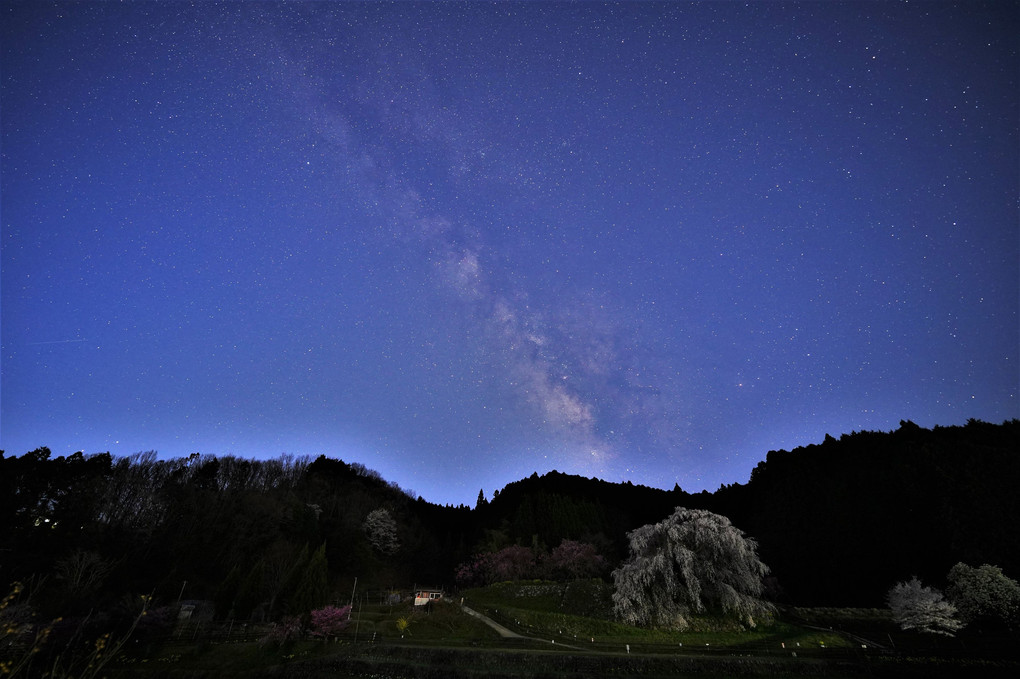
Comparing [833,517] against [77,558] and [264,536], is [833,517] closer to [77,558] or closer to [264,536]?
[264,536]

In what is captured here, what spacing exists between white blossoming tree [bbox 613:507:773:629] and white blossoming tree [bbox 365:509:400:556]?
53.5 m

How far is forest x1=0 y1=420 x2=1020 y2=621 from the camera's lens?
42.9 metres

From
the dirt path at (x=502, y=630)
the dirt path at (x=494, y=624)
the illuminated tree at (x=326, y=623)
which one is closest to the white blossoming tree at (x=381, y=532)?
the dirt path at (x=502, y=630)

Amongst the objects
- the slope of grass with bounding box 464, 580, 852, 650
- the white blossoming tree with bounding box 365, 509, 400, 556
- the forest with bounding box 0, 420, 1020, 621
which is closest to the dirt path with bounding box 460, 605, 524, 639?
the slope of grass with bounding box 464, 580, 852, 650

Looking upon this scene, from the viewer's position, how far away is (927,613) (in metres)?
34.0

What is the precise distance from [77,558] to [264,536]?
24044 millimetres

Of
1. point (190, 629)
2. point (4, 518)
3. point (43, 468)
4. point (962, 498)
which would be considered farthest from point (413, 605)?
point (962, 498)

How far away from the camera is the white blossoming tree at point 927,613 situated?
33312 millimetres

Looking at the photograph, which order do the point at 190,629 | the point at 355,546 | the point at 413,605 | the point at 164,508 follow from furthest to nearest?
the point at 355,546, the point at 164,508, the point at 413,605, the point at 190,629

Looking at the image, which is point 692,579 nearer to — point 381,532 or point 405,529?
point 381,532

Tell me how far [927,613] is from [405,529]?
254 ft

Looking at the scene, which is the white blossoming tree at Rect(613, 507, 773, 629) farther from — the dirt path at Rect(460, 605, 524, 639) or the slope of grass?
the dirt path at Rect(460, 605, 524, 639)

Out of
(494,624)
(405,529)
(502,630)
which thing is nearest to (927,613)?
(502,630)

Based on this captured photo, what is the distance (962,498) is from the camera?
43656 millimetres
